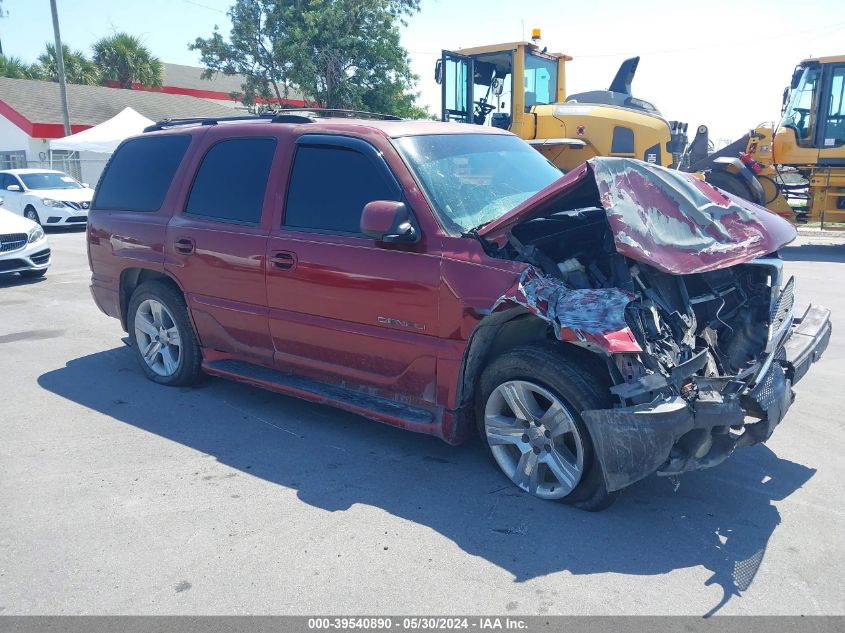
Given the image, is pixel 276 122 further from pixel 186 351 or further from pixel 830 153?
pixel 830 153

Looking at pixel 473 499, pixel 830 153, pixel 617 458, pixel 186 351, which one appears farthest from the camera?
pixel 830 153

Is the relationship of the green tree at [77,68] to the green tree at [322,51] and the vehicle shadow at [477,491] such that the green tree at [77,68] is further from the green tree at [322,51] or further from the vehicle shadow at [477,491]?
the vehicle shadow at [477,491]

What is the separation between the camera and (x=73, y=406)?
5402mm

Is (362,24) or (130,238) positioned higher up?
(362,24)

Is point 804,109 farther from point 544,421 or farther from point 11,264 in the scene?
point 11,264

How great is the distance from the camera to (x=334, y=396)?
4547mm

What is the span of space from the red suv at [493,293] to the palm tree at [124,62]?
3923 centimetres

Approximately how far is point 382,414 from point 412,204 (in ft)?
4.08

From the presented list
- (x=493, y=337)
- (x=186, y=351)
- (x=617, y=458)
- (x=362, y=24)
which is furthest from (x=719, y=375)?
(x=362, y=24)

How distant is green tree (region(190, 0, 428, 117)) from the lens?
89.8 feet

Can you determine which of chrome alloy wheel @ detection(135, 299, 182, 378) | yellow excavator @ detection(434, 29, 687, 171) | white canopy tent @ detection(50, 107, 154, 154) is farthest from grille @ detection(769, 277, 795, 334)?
white canopy tent @ detection(50, 107, 154, 154)

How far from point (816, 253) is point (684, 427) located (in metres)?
12.1

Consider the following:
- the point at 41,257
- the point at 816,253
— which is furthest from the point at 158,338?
the point at 816,253

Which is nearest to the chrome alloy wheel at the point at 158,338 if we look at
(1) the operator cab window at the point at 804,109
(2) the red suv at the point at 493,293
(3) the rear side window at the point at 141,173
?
(2) the red suv at the point at 493,293
